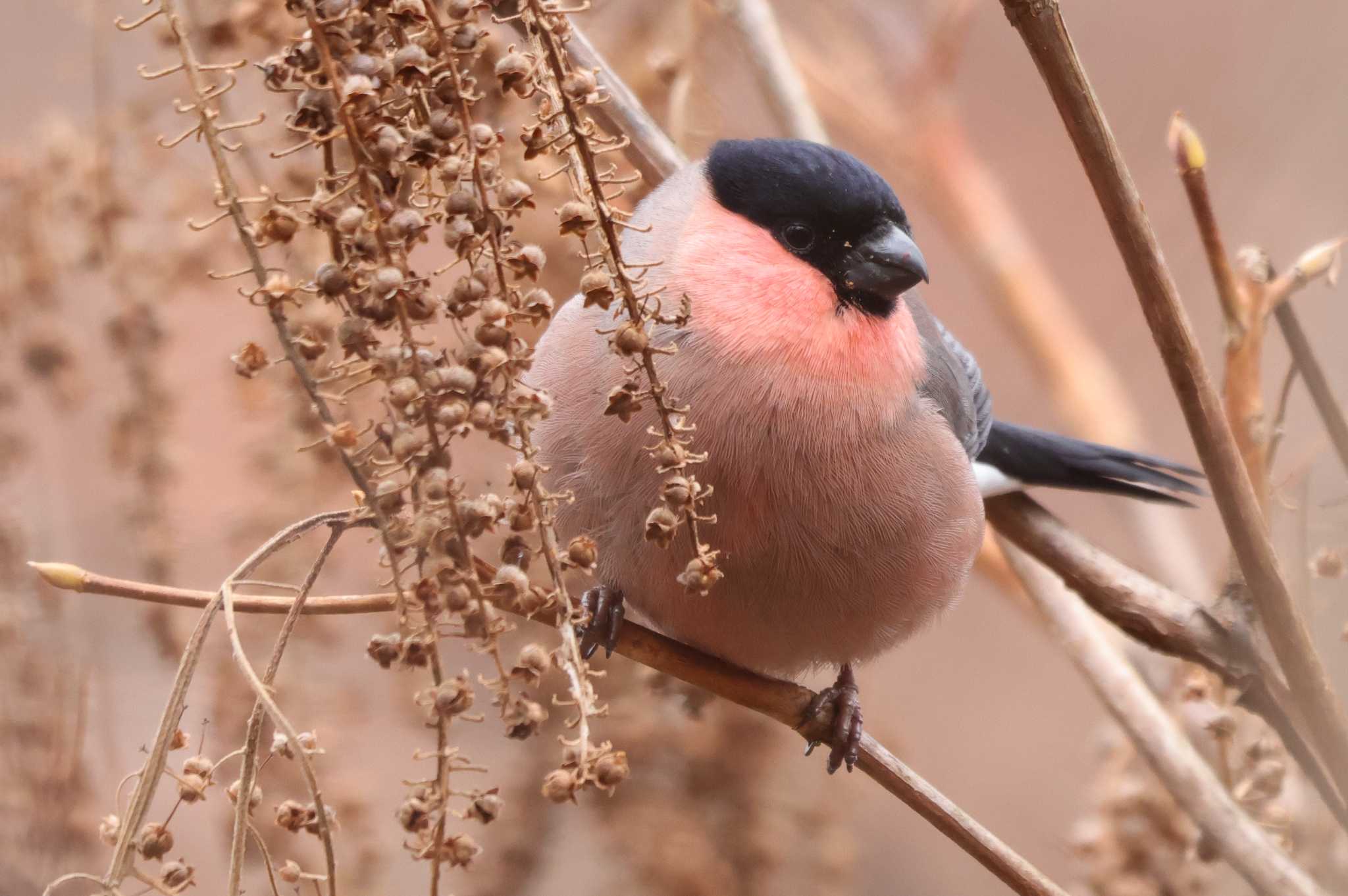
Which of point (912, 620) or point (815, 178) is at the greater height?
point (815, 178)

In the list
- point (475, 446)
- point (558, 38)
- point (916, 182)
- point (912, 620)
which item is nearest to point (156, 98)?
point (475, 446)

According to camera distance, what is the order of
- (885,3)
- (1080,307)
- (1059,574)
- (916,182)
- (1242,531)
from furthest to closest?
(1080,307) → (885,3) → (916,182) → (1059,574) → (1242,531)

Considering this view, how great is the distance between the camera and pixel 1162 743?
1.29 meters

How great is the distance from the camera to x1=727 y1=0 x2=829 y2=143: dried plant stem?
62.9 inches

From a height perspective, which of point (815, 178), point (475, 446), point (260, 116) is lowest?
point (475, 446)

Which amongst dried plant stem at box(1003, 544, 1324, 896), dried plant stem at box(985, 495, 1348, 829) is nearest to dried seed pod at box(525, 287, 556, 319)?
dried plant stem at box(985, 495, 1348, 829)

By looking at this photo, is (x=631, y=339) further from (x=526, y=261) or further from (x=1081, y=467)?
(x=1081, y=467)

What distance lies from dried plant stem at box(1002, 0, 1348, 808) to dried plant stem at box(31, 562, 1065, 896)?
0.80 ft

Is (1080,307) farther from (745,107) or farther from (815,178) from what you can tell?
(815,178)

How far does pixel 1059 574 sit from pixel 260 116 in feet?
3.42

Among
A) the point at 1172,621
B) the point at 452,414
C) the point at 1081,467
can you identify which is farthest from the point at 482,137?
the point at 1081,467

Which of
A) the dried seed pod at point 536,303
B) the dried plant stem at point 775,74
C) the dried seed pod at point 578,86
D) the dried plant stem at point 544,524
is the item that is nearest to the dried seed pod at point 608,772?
the dried plant stem at point 544,524

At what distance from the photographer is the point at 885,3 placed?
244cm

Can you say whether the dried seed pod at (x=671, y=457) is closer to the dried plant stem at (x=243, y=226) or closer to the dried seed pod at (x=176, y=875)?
the dried plant stem at (x=243, y=226)
